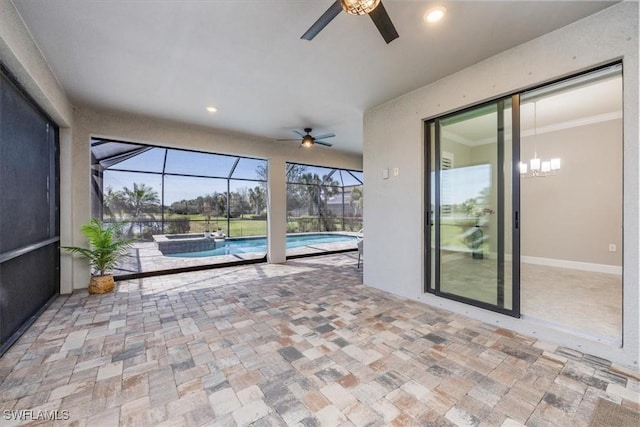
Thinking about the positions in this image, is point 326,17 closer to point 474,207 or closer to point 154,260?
point 474,207

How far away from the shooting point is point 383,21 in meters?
1.72

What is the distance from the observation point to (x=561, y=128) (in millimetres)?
4977

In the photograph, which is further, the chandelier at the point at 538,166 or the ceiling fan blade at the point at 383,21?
the chandelier at the point at 538,166

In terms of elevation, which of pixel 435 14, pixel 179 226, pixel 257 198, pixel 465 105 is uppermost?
pixel 435 14

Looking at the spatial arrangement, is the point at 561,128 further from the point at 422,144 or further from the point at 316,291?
the point at 316,291

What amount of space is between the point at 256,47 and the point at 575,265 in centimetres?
649

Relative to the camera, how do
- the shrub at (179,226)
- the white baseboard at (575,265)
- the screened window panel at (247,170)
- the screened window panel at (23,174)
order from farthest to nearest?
the screened window panel at (247,170) → the shrub at (179,226) → the white baseboard at (575,265) → the screened window panel at (23,174)

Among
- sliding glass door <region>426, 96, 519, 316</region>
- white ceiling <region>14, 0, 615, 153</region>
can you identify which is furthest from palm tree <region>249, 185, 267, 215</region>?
sliding glass door <region>426, 96, 519, 316</region>

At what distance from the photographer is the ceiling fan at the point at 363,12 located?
1.55 meters

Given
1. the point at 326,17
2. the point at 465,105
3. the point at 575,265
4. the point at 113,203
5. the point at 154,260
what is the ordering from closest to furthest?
1. the point at 326,17
2. the point at 465,105
3. the point at 575,265
4. the point at 113,203
5. the point at 154,260

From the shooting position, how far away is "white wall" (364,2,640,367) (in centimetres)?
199

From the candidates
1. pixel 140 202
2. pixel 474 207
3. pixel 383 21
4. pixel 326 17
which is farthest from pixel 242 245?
pixel 383 21

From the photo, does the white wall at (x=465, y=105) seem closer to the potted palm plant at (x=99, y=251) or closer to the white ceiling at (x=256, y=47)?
the white ceiling at (x=256, y=47)

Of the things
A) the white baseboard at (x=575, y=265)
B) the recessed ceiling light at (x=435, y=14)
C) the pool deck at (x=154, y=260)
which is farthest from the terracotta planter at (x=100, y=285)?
the white baseboard at (x=575, y=265)
